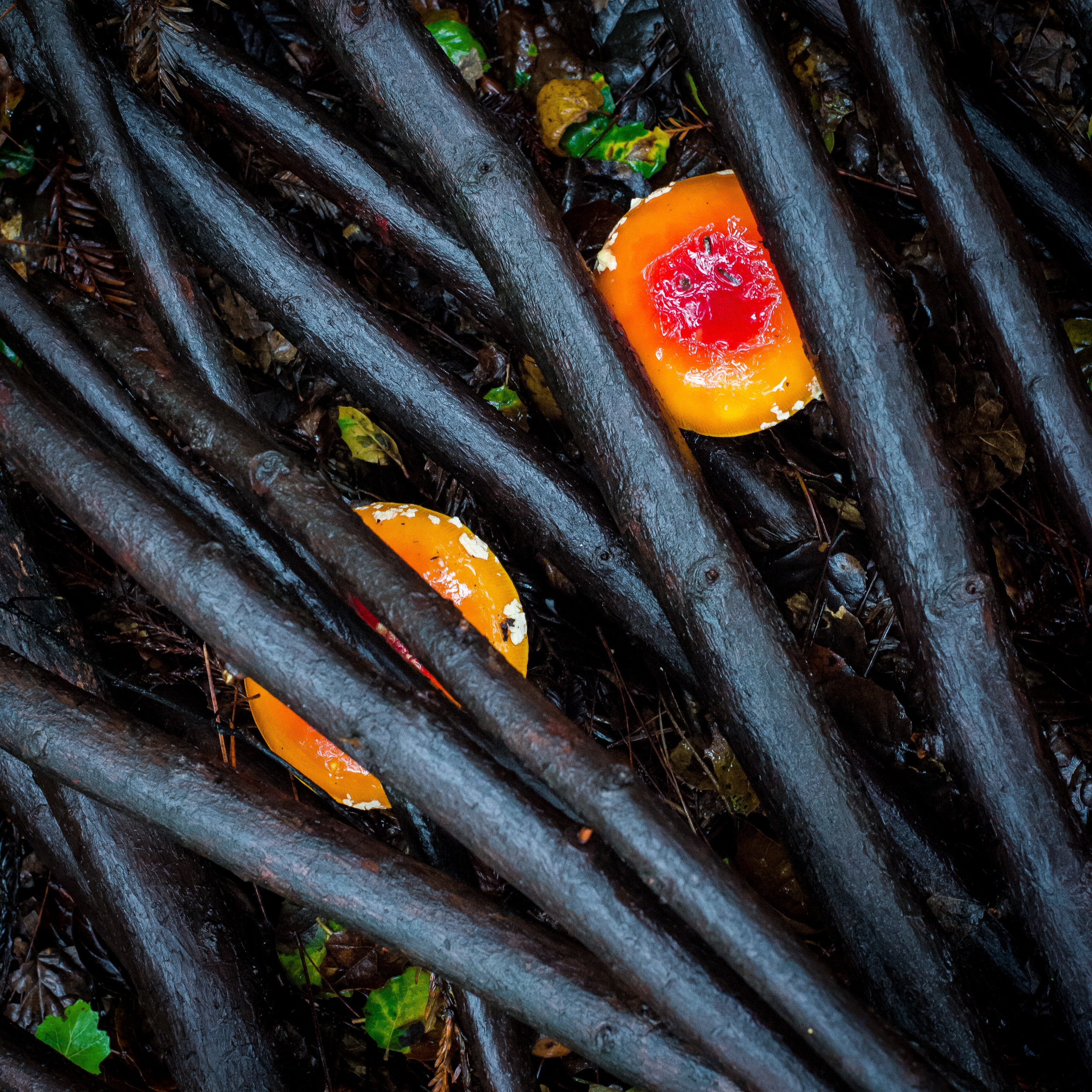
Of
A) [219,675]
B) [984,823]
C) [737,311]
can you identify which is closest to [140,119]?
[219,675]

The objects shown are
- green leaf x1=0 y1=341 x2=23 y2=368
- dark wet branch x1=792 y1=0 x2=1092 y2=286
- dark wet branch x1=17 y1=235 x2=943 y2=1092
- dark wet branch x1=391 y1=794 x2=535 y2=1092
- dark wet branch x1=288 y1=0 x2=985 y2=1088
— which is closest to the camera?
dark wet branch x1=17 y1=235 x2=943 y2=1092

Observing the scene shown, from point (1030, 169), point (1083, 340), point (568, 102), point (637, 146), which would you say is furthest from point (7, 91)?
point (1083, 340)

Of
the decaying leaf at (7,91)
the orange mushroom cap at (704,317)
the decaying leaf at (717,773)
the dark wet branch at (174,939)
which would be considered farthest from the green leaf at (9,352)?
the decaying leaf at (717,773)

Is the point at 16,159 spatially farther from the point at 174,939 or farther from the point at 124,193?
the point at 174,939

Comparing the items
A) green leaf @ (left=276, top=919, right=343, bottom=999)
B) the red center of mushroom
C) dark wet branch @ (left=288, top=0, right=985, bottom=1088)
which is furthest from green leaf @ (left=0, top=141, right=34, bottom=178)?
green leaf @ (left=276, top=919, right=343, bottom=999)

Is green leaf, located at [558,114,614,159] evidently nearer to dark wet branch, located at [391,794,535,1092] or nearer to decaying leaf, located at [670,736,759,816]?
decaying leaf, located at [670,736,759,816]

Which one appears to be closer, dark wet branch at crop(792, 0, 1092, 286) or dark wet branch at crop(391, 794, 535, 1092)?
dark wet branch at crop(391, 794, 535, 1092)

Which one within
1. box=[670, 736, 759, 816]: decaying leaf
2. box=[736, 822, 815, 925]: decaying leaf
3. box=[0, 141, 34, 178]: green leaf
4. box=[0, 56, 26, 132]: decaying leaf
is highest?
box=[0, 56, 26, 132]: decaying leaf
